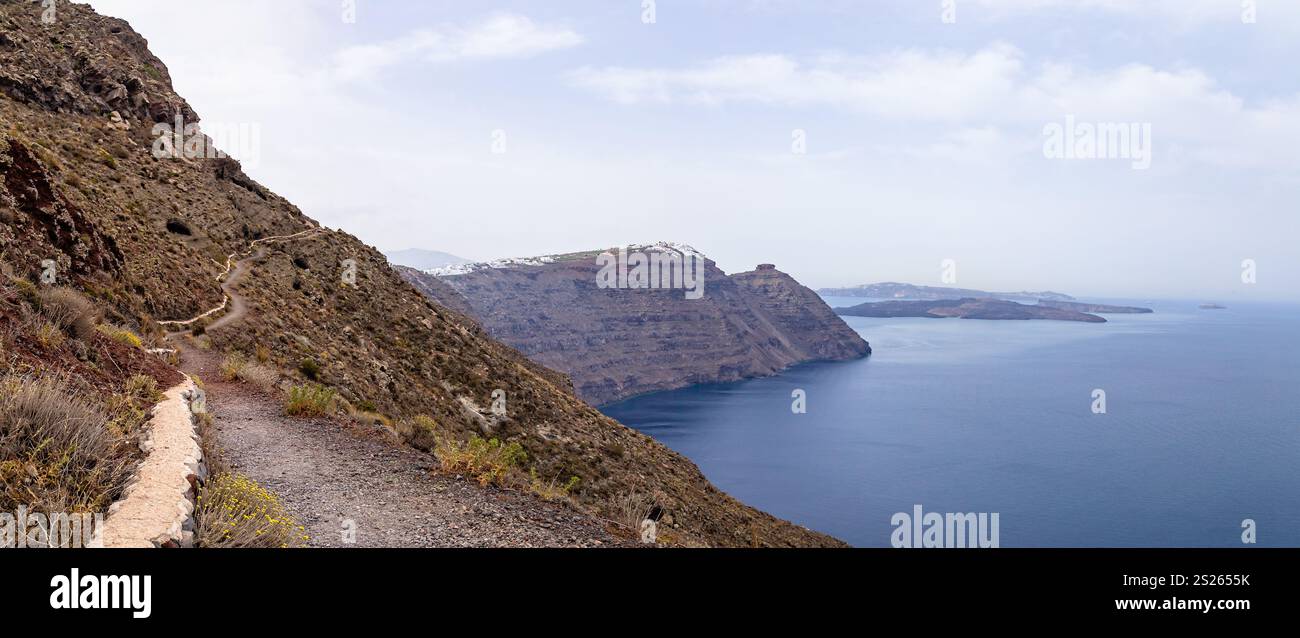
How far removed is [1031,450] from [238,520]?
115 metres

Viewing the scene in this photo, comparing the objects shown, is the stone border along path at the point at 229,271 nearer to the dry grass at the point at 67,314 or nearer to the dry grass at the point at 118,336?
the dry grass at the point at 118,336

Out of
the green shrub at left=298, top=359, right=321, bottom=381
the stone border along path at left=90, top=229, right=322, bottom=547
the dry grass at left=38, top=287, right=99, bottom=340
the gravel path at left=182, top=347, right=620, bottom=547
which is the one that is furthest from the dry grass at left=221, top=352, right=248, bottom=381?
the stone border along path at left=90, top=229, right=322, bottom=547

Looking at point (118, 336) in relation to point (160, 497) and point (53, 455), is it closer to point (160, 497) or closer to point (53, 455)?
point (53, 455)

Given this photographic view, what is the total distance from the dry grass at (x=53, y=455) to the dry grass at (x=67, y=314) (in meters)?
3.98

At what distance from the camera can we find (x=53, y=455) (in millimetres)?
5676

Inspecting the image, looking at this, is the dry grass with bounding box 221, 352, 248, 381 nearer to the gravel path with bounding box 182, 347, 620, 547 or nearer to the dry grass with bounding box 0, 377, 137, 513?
the gravel path with bounding box 182, 347, 620, 547

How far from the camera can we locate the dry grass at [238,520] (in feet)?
19.0

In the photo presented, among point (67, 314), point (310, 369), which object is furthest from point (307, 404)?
point (310, 369)

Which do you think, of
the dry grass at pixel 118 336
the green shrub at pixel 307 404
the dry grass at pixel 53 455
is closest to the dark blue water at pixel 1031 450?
the green shrub at pixel 307 404

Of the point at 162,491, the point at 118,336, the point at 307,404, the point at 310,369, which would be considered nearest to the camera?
the point at 162,491
